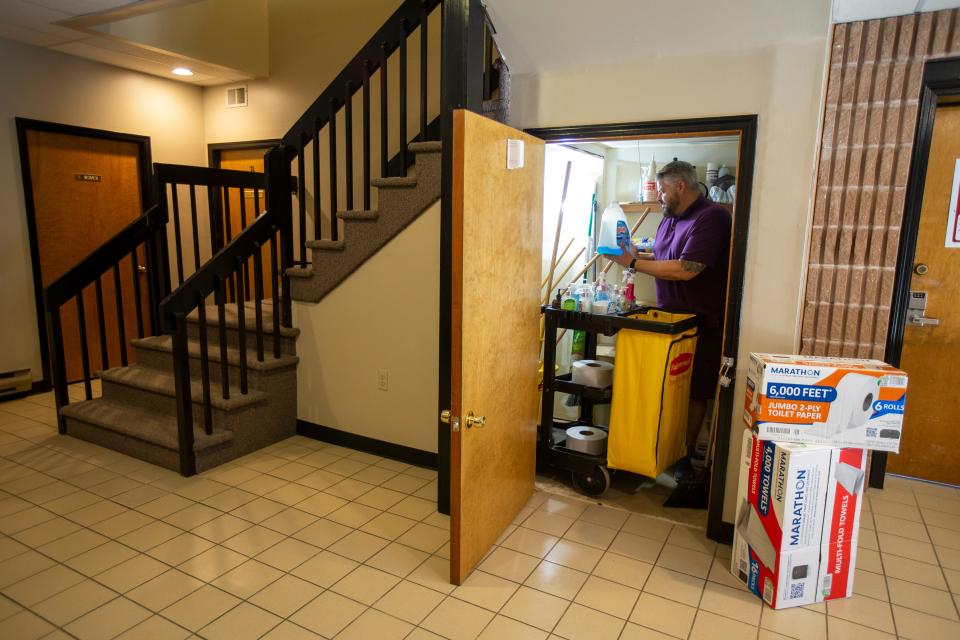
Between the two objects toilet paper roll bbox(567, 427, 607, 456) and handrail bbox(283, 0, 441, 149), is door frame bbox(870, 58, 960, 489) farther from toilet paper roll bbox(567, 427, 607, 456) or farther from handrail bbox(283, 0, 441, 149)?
handrail bbox(283, 0, 441, 149)

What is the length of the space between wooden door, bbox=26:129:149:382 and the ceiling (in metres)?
0.66

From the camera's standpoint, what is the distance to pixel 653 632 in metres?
2.02

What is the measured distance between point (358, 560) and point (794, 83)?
2.68 metres

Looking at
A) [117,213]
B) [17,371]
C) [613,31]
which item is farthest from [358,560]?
[117,213]

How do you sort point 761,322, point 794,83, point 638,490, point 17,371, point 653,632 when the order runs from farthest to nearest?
point 17,371
point 638,490
point 761,322
point 794,83
point 653,632

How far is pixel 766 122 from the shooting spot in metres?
2.37

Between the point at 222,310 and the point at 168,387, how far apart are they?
70 centimetres

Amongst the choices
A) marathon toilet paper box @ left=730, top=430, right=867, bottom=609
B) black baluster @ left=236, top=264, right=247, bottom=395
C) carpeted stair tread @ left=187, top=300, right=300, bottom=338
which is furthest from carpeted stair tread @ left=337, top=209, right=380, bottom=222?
marathon toilet paper box @ left=730, top=430, right=867, bottom=609

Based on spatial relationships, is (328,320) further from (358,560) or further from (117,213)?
(117,213)

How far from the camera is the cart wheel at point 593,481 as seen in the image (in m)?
2.99

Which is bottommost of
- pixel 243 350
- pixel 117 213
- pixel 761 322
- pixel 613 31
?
pixel 243 350

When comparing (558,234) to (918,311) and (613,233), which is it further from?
(918,311)

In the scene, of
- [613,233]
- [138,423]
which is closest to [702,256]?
[613,233]

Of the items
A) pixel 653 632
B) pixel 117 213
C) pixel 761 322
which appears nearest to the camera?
pixel 653 632
